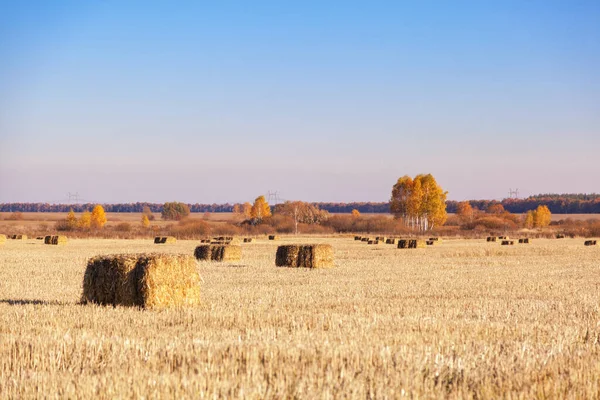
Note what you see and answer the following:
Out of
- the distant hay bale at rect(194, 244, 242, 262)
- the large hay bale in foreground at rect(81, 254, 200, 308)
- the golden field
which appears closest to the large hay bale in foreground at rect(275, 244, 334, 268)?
the distant hay bale at rect(194, 244, 242, 262)

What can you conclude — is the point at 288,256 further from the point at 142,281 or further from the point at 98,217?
the point at 98,217

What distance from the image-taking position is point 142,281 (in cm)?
1345

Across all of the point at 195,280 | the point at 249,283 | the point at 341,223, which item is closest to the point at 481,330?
the point at 195,280

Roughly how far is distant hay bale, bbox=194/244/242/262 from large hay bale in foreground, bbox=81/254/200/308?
1767cm

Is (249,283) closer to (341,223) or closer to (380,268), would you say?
(380,268)

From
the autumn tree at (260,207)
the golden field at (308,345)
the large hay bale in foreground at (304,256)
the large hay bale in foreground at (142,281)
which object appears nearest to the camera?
the golden field at (308,345)

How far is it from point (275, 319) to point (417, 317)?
227cm

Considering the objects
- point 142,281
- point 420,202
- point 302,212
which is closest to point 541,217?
point 420,202

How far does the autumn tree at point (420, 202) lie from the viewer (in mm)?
130000

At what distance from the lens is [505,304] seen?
48.8 feet

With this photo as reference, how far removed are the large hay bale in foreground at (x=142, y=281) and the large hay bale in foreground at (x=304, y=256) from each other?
13.4 m

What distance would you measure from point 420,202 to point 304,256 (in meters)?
106

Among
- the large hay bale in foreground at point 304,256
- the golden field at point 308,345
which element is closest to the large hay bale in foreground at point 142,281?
the golden field at point 308,345

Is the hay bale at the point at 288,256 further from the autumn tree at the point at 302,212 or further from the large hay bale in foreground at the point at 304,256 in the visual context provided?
the autumn tree at the point at 302,212
